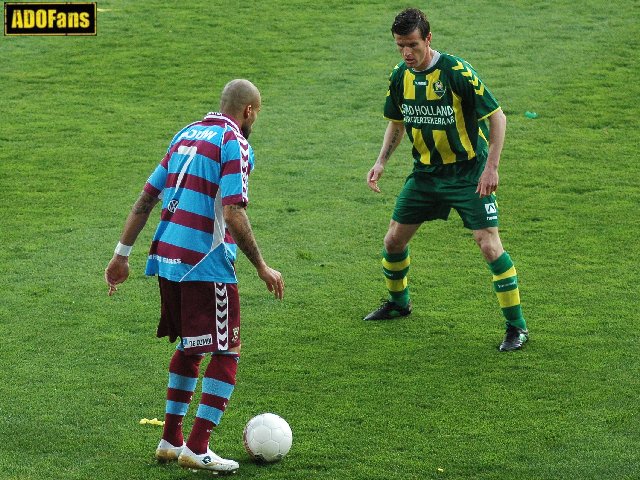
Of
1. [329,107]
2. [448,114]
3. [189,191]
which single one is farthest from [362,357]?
[329,107]

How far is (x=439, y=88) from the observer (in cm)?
715

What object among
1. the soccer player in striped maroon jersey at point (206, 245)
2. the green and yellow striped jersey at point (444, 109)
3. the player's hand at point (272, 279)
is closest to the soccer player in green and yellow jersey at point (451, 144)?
the green and yellow striped jersey at point (444, 109)

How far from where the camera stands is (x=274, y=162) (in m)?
11.8

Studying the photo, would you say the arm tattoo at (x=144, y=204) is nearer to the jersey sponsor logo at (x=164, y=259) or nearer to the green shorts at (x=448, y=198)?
the jersey sponsor logo at (x=164, y=259)

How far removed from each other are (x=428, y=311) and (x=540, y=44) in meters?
8.31

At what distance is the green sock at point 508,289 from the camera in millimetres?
7219

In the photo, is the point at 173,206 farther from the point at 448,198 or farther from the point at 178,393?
the point at 448,198

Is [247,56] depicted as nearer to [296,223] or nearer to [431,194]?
[296,223]

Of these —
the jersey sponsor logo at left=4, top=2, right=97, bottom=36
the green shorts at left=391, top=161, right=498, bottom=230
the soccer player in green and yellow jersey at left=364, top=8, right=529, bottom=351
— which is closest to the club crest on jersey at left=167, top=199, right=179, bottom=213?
the soccer player in green and yellow jersey at left=364, top=8, right=529, bottom=351

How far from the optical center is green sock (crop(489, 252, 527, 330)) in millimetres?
7219

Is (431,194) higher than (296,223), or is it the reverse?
(431,194)

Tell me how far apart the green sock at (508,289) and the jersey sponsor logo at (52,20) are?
10522 millimetres

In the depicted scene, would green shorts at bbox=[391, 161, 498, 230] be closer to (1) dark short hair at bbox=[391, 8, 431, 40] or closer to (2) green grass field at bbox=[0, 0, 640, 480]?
(2) green grass field at bbox=[0, 0, 640, 480]

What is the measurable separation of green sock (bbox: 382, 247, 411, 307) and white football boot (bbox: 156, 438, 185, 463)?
2.66 meters
